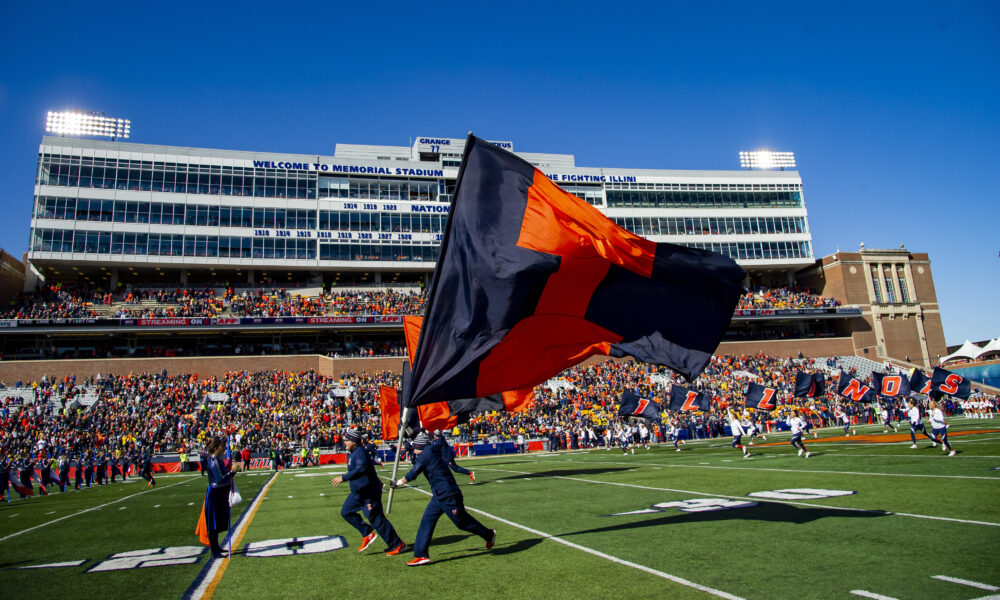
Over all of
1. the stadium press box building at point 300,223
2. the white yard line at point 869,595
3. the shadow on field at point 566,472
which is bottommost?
the shadow on field at point 566,472

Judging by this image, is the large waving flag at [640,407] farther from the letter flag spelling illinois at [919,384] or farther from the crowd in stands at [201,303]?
the crowd in stands at [201,303]

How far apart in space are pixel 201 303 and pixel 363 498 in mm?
51696

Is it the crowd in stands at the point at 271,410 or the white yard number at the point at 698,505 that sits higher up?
the crowd in stands at the point at 271,410

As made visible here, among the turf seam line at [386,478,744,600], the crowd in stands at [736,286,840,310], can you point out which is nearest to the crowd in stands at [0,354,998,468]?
the crowd in stands at [736,286,840,310]

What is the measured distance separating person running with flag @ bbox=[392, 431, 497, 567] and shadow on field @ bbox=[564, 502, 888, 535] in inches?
88.6

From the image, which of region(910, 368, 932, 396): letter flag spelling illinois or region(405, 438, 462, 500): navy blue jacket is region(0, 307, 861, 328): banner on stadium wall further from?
region(405, 438, 462, 500): navy blue jacket

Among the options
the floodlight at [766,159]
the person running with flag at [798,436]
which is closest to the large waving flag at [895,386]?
the person running with flag at [798,436]

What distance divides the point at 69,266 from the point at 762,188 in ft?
258

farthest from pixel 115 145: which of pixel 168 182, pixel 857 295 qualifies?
pixel 857 295

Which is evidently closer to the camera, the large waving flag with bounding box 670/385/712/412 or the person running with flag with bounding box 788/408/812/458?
the person running with flag with bounding box 788/408/812/458

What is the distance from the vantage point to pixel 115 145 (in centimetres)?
5722

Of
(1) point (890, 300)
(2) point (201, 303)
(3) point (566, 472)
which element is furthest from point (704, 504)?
(1) point (890, 300)

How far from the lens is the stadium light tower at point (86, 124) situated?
59.9 meters

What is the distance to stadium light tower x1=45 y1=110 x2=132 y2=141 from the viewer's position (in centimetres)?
5994
